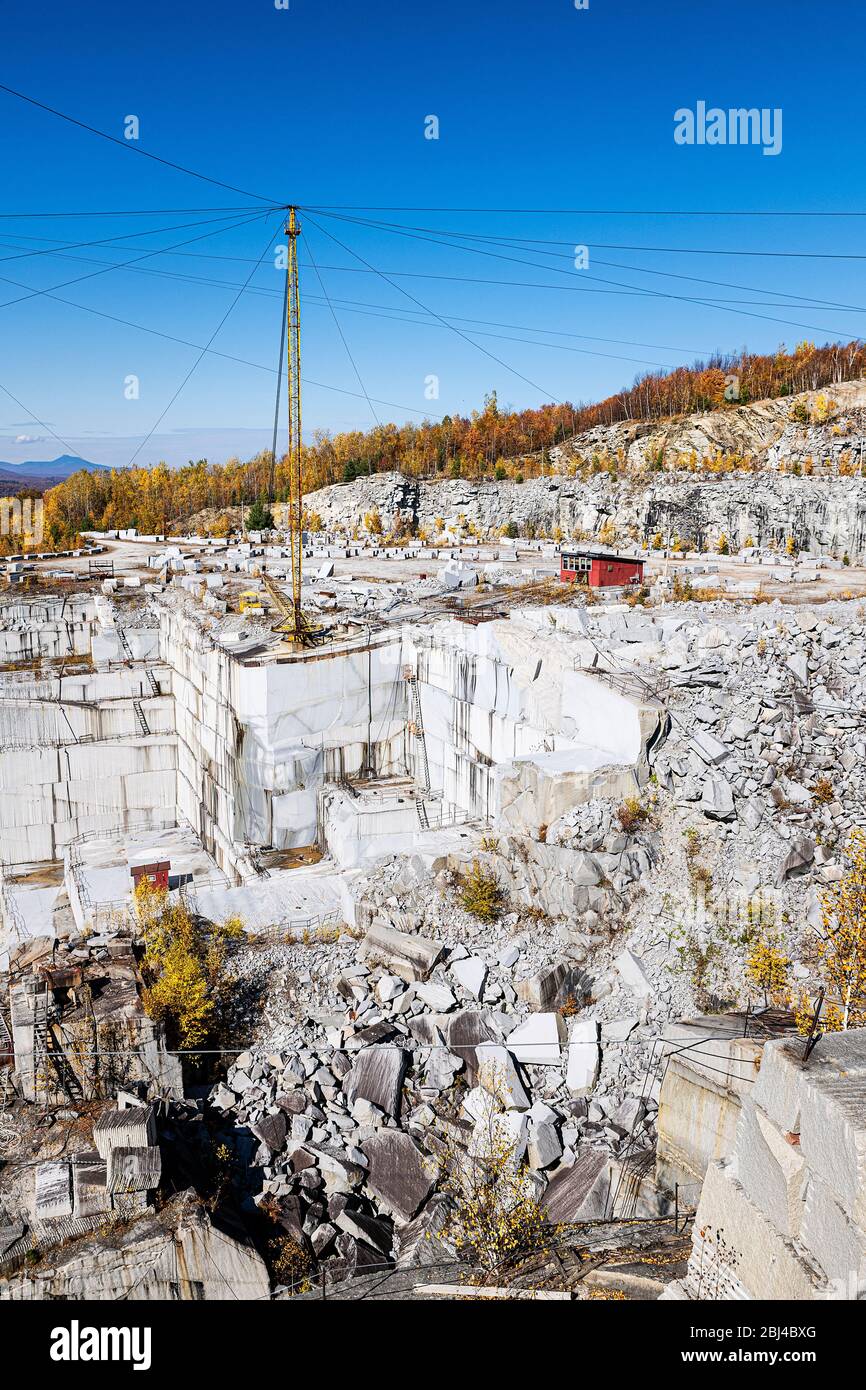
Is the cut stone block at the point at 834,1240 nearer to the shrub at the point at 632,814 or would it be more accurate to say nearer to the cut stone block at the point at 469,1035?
the cut stone block at the point at 469,1035

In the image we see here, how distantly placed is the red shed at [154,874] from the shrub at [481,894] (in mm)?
7793

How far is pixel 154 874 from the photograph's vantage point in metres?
22.2

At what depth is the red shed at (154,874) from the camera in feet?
69.8

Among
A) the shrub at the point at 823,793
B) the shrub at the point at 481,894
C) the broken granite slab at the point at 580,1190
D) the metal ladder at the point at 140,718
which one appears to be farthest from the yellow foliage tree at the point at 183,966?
the metal ladder at the point at 140,718

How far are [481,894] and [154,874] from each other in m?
9.39

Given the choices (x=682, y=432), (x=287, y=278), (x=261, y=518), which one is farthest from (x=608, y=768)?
(x=682, y=432)

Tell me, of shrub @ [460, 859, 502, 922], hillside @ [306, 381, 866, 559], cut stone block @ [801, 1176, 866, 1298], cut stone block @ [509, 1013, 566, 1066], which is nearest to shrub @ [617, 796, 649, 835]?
shrub @ [460, 859, 502, 922]

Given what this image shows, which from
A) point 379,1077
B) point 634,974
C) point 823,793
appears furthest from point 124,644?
point 823,793

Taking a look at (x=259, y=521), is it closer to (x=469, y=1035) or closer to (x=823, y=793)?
(x=823, y=793)

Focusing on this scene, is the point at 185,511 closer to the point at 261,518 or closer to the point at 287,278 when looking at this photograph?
the point at 261,518

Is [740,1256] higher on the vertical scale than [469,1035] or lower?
higher

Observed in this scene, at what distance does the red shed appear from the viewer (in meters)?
21.3

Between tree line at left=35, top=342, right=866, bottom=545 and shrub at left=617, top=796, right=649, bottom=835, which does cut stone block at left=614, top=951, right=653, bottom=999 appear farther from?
tree line at left=35, top=342, right=866, bottom=545

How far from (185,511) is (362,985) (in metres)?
62.2
